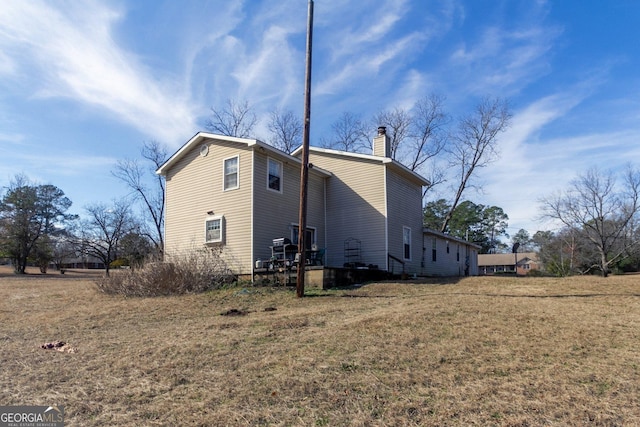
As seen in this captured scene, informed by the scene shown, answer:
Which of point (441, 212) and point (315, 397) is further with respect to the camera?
point (441, 212)

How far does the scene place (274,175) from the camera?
49.9 ft

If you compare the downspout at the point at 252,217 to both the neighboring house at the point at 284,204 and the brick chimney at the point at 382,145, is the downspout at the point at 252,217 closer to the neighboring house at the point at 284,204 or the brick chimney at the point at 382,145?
the neighboring house at the point at 284,204

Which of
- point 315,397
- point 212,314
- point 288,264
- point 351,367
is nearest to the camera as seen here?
point 315,397

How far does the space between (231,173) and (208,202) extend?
144cm

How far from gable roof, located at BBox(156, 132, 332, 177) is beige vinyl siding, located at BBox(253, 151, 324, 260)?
0.68 feet

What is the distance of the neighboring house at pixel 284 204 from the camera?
567 inches

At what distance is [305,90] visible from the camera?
10.9 meters

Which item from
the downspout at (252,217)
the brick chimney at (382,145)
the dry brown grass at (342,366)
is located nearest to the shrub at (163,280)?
the downspout at (252,217)

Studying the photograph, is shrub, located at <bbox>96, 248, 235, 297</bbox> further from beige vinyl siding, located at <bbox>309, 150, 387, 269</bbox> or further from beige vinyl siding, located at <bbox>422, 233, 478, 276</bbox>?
beige vinyl siding, located at <bbox>422, 233, 478, 276</bbox>

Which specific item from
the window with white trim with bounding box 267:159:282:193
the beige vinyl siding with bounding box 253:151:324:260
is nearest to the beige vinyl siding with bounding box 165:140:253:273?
the beige vinyl siding with bounding box 253:151:324:260

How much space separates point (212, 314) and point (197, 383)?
4642mm

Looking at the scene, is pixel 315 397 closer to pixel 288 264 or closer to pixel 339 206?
pixel 288 264

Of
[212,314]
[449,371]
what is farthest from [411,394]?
[212,314]

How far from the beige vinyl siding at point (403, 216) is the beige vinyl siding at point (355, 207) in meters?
0.42
